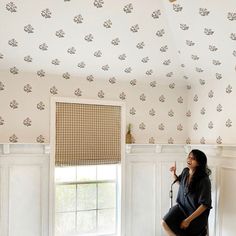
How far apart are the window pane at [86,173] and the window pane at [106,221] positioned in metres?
0.45

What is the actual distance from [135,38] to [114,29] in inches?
10.8

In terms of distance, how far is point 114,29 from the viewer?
129 inches

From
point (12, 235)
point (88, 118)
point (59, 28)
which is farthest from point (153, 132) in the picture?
point (12, 235)

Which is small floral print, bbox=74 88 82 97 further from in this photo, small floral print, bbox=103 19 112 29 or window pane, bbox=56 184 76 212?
window pane, bbox=56 184 76 212

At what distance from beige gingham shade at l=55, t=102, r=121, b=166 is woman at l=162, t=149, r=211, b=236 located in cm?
90

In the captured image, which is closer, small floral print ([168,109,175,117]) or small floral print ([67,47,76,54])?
small floral print ([67,47,76,54])

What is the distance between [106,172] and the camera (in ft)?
13.1

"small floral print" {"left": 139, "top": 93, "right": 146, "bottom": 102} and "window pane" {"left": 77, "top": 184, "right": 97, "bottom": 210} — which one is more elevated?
"small floral print" {"left": 139, "top": 93, "right": 146, "bottom": 102}

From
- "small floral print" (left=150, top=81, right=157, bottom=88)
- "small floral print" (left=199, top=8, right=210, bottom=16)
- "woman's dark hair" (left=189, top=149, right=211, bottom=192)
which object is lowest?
"woman's dark hair" (left=189, top=149, right=211, bottom=192)

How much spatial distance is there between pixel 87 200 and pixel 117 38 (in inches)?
76.8

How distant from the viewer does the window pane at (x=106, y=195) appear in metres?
3.96

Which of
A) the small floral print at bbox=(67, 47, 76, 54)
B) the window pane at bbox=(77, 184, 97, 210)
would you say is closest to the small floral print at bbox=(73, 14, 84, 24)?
the small floral print at bbox=(67, 47, 76, 54)

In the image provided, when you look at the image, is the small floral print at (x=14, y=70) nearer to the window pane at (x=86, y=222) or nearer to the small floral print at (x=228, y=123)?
the window pane at (x=86, y=222)

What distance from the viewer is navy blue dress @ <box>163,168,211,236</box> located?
3258 millimetres
